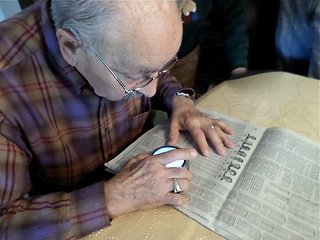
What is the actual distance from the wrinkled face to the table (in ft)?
1.02

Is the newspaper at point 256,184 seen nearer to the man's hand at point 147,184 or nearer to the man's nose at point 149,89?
the man's hand at point 147,184

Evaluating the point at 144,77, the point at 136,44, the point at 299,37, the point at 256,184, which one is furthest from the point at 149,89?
the point at 299,37

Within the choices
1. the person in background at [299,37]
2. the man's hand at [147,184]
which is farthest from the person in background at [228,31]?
the man's hand at [147,184]

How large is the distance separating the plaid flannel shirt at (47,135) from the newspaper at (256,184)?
120mm

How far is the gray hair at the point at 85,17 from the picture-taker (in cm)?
55

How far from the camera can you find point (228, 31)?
1.53 metres

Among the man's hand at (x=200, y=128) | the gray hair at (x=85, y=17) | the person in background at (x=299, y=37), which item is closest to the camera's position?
the gray hair at (x=85, y=17)

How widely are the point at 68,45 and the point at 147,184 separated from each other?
1.14 ft

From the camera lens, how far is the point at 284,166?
79cm

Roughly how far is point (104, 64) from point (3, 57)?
246 millimetres

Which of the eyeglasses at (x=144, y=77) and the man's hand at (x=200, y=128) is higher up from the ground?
the eyeglasses at (x=144, y=77)

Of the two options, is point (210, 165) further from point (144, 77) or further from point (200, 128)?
point (144, 77)

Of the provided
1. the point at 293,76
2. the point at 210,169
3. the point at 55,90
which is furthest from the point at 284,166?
the point at 55,90

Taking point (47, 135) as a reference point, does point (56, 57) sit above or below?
above
